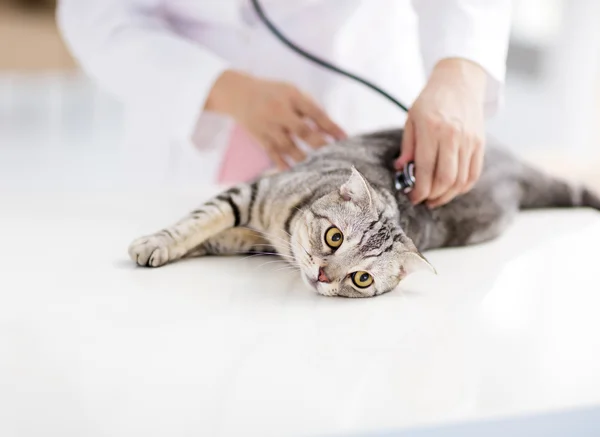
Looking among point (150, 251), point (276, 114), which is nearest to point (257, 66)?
point (276, 114)

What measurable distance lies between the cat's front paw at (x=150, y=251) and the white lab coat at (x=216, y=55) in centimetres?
32

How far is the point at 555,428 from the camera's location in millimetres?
494

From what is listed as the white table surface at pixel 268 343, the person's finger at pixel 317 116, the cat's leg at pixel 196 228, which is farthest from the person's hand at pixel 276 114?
the white table surface at pixel 268 343

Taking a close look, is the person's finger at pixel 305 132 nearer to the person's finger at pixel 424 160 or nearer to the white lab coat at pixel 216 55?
the white lab coat at pixel 216 55

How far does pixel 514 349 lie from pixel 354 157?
0.40 metres

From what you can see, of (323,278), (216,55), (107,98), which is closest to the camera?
(323,278)

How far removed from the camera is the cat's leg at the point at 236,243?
2.66ft

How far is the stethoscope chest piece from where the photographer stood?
0.83 meters

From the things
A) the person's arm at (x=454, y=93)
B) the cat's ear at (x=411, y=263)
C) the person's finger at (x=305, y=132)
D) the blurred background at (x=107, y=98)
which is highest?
the person's arm at (x=454, y=93)

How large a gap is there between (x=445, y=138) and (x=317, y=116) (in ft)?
0.93

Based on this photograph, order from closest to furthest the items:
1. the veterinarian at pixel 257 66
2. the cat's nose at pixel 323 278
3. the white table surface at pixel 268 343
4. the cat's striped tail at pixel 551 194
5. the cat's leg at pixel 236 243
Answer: the white table surface at pixel 268 343 → the cat's nose at pixel 323 278 → the cat's leg at pixel 236 243 → the veterinarian at pixel 257 66 → the cat's striped tail at pixel 551 194

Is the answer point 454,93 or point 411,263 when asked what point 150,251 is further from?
point 454,93

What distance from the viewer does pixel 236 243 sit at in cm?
82

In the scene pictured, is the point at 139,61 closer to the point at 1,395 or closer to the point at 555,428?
the point at 1,395
